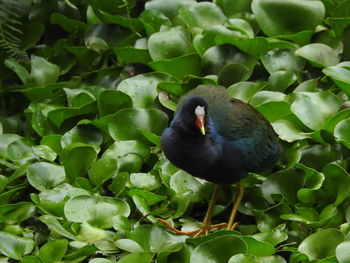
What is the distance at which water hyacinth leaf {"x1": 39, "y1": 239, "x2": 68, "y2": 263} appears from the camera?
3.65 m

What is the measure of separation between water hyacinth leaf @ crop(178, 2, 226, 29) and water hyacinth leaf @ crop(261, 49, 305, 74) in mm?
550

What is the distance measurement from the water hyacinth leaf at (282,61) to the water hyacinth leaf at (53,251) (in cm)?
183

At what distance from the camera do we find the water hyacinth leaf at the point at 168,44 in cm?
486

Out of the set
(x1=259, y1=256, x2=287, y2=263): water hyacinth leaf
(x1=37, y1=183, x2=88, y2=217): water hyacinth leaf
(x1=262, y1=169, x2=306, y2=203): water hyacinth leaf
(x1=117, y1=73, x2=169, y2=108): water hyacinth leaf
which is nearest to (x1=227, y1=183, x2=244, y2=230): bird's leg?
(x1=262, y1=169, x2=306, y2=203): water hyacinth leaf

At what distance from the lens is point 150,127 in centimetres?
439

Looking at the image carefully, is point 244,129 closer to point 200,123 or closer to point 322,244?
point 200,123

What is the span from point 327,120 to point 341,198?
0.46m

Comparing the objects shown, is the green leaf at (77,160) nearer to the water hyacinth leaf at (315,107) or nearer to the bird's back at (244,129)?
the bird's back at (244,129)

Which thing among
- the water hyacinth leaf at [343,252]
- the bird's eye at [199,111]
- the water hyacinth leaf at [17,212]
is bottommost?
the water hyacinth leaf at [17,212]

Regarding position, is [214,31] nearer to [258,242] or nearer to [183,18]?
[183,18]

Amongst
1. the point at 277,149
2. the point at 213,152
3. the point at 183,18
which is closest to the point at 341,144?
the point at 277,149

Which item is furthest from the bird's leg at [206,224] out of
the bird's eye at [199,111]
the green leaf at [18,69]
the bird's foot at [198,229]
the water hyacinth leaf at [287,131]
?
the green leaf at [18,69]

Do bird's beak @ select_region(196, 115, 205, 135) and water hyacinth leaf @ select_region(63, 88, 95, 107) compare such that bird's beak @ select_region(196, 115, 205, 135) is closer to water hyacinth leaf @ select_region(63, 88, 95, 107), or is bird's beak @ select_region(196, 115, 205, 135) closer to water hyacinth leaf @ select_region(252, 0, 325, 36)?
water hyacinth leaf @ select_region(63, 88, 95, 107)

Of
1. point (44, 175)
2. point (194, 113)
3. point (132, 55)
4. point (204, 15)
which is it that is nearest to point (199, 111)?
point (194, 113)
